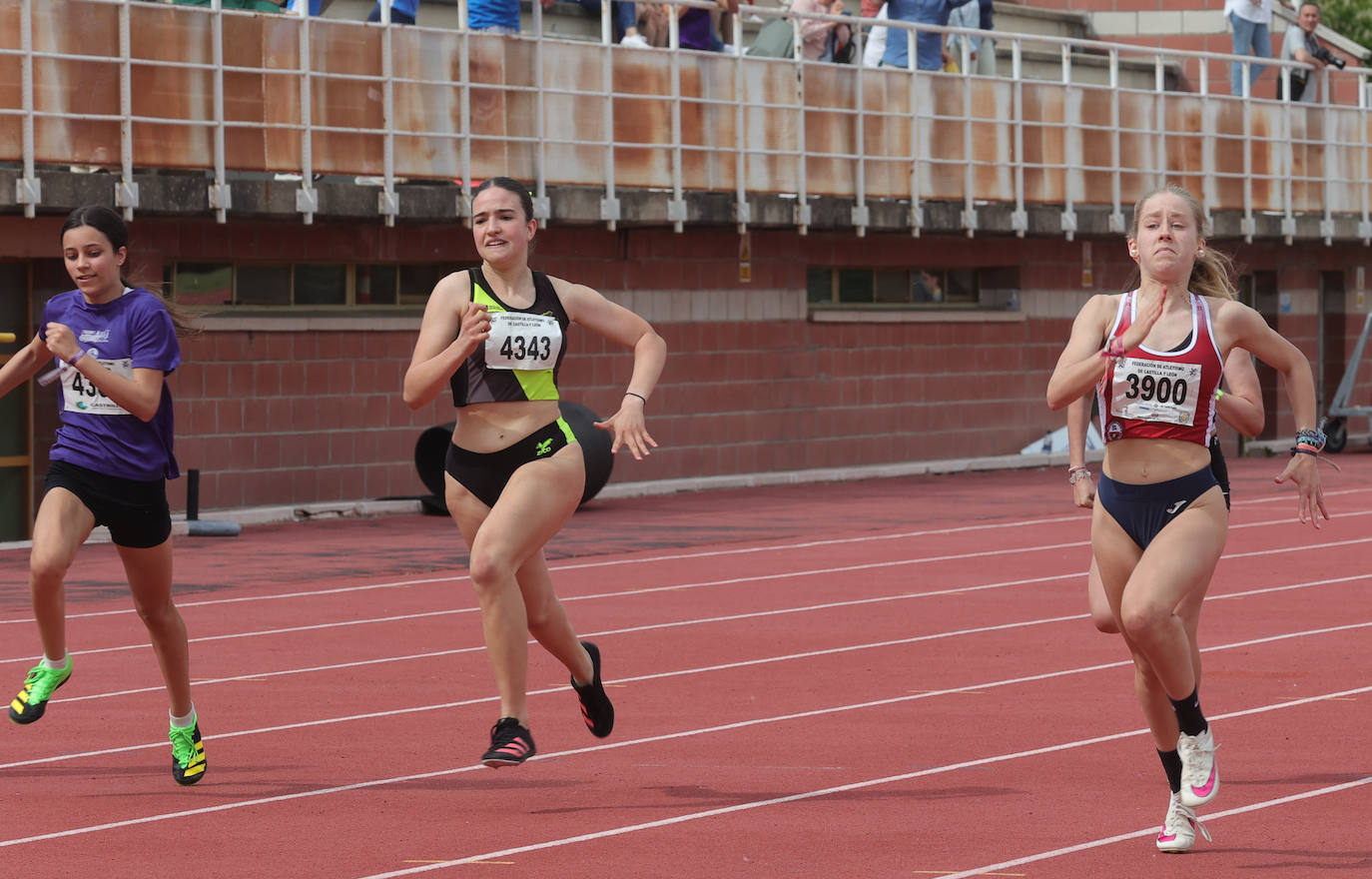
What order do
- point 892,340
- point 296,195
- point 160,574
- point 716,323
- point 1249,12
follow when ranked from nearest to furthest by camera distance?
point 160,574, point 296,195, point 716,323, point 892,340, point 1249,12

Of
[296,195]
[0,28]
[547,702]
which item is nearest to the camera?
[547,702]

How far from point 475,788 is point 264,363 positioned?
1358 cm

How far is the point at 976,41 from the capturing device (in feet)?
89.0

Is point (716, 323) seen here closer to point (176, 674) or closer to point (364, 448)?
point (364, 448)

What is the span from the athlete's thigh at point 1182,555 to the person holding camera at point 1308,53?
25630 millimetres

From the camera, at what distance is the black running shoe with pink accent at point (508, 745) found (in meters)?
7.26

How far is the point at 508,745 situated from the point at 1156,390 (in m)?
2.38

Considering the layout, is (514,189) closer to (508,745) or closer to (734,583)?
(508,745)

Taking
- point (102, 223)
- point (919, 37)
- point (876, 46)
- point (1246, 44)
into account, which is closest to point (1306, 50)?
point (1246, 44)

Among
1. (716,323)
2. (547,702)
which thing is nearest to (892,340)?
(716,323)

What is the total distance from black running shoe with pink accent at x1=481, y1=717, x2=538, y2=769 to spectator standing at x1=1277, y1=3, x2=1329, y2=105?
2579 centimetres

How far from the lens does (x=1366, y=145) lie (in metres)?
31.7

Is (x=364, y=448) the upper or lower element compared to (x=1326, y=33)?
lower

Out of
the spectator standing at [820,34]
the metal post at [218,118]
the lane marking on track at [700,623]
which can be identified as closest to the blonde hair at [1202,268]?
the lane marking on track at [700,623]
